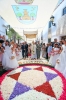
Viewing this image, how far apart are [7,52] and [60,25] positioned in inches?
153

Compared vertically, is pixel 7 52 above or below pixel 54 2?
below

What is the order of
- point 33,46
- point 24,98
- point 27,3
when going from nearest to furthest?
point 24,98
point 27,3
point 33,46

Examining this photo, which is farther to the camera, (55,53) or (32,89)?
(55,53)

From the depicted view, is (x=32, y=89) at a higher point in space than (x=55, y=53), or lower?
lower

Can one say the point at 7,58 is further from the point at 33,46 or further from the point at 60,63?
the point at 33,46

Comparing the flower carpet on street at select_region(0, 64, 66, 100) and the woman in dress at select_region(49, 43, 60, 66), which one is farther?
the woman in dress at select_region(49, 43, 60, 66)

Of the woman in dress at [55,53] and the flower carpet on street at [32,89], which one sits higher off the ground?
the woman in dress at [55,53]

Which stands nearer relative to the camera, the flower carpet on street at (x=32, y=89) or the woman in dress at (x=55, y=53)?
the flower carpet on street at (x=32, y=89)

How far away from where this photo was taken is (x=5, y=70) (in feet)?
12.2

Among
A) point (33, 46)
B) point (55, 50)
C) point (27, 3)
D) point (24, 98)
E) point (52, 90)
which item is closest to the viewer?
point (24, 98)

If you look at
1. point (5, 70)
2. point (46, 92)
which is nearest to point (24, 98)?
point (46, 92)

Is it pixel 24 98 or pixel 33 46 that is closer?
pixel 24 98

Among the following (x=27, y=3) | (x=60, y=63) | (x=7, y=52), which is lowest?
(x=60, y=63)

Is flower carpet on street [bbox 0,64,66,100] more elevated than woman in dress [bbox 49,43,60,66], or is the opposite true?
woman in dress [bbox 49,43,60,66]
